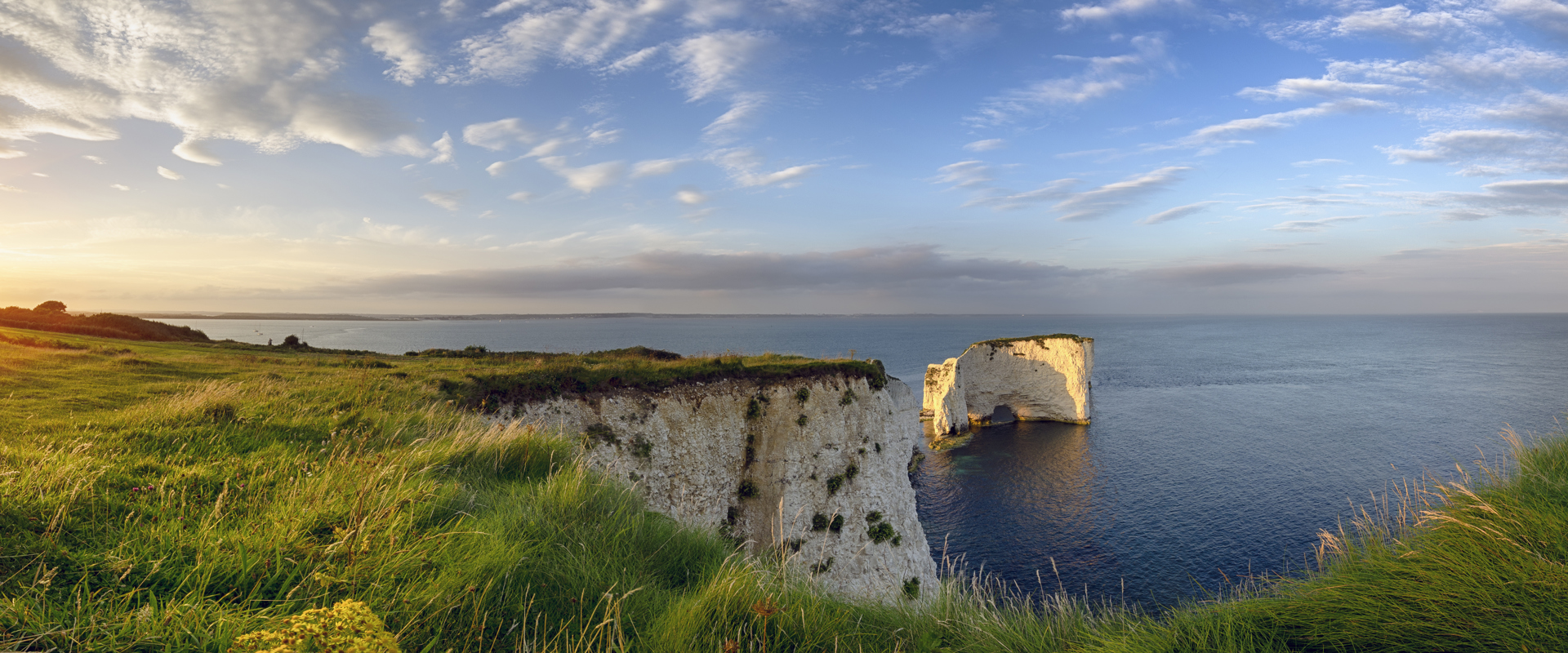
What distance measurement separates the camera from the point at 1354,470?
43.4m

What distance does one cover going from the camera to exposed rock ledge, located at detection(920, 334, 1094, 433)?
210ft

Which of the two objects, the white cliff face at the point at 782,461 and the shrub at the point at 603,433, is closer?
the shrub at the point at 603,433

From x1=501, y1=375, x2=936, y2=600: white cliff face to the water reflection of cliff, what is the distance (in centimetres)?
504

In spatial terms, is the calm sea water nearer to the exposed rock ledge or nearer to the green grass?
the exposed rock ledge

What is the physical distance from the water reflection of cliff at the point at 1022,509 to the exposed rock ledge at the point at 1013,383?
642 cm

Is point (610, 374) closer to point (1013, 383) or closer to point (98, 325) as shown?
point (98, 325)

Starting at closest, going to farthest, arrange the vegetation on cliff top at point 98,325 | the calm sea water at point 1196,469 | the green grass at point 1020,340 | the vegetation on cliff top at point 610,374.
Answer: the vegetation on cliff top at point 610,374, the calm sea water at point 1196,469, the vegetation on cliff top at point 98,325, the green grass at point 1020,340

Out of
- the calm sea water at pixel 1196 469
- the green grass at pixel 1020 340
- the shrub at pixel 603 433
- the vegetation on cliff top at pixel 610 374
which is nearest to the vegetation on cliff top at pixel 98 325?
the calm sea water at pixel 1196 469

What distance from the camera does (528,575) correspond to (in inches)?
169

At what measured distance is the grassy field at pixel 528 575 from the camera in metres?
3.40

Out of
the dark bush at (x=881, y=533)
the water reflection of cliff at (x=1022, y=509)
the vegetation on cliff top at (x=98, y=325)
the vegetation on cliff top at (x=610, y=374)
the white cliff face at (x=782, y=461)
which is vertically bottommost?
the water reflection of cliff at (x=1022, y=509)

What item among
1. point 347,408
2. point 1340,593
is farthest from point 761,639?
point 347,408

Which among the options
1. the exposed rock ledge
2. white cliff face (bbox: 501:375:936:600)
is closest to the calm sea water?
the exposed rock ledge

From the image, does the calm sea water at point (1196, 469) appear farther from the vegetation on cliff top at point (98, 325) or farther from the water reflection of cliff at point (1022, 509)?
the vegetation on cliff top at point (98, 325)
